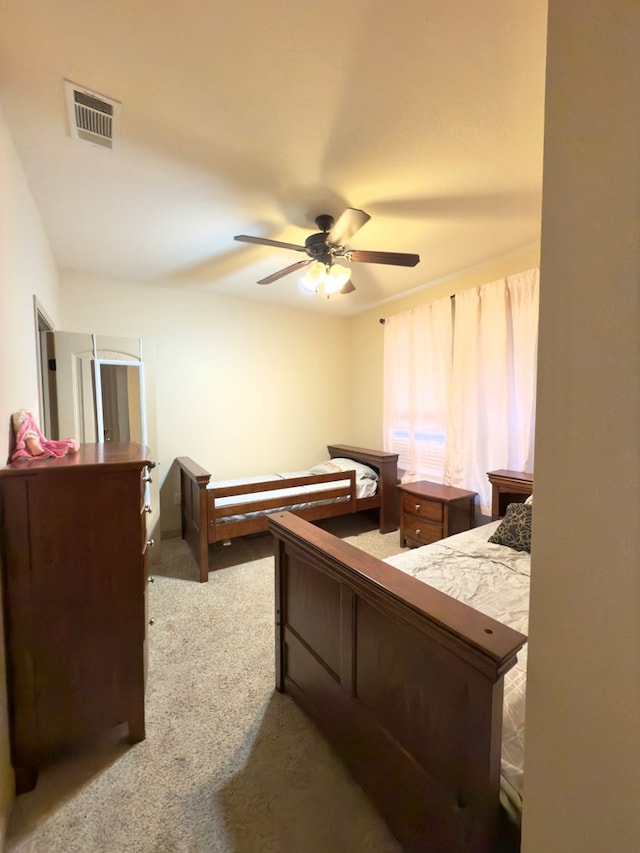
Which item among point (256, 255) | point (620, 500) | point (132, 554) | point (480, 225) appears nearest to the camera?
point (620, 500)

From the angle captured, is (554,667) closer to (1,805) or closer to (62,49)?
(1,805)

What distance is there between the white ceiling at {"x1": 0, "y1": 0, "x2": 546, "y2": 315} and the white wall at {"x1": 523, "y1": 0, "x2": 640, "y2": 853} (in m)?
0.89

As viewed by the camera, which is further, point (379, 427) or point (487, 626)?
point (379, 427)

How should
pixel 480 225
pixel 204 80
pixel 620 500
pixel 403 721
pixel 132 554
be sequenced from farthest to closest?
pixel 480 225 → pixel 132 554 → pixel 204 80 → pixel 403 721 → pixel 620 500

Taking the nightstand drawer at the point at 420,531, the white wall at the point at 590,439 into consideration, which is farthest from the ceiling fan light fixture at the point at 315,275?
the nightstand drawer at the point at 420,531

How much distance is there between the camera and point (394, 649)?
Answer: 1078 mm

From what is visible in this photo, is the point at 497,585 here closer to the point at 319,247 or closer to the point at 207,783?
the point at 207,783

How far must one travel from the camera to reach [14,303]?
59.7 inches

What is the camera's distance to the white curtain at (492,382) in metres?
2.78

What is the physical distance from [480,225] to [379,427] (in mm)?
2393

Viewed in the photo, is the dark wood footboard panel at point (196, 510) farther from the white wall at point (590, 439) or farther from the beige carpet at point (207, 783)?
the white wall at point (590, 439)

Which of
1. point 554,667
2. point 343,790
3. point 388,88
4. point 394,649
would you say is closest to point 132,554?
point 394,649

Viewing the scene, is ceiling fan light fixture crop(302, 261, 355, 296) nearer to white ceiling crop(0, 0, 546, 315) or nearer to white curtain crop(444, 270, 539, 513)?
white ceiling crop(0, 0, 546, 315)

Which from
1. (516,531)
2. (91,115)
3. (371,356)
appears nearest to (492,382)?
(516,531)
